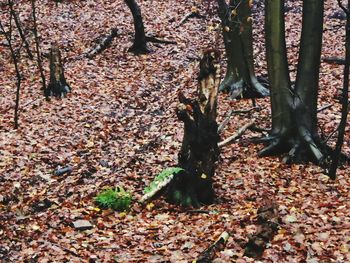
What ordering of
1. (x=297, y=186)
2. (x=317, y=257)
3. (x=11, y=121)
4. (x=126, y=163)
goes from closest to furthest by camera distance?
1. (x=317, y=257)
2. (x=297, y=186)
3. (x=126, y=163)
4. (x=11, y=121)

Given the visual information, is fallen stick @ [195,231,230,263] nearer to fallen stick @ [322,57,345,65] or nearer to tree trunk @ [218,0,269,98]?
tree trunk @ [218,0,269,98]

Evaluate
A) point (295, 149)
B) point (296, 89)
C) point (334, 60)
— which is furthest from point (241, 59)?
point (295, 149)

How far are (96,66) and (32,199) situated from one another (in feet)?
29.5

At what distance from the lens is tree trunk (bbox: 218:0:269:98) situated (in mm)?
12070

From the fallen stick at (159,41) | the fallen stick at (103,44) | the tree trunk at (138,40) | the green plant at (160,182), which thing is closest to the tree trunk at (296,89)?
the green plant at (160,182)

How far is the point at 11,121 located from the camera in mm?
10977

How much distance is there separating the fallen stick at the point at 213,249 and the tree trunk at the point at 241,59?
7073mm

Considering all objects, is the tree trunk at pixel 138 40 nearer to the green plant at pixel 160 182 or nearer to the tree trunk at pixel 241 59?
the tree trunk at pixel 241 59

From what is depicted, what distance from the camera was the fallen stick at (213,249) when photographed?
5.02 meters

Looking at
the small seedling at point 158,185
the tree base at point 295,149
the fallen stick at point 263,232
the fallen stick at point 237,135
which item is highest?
the fallen stick at point 237,135

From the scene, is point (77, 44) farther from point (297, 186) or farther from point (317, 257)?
point (317, 257)

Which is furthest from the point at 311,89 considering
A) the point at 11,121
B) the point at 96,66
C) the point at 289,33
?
the point at 289,33

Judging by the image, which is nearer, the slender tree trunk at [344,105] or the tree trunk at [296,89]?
the slender tree trunk at [344,105]

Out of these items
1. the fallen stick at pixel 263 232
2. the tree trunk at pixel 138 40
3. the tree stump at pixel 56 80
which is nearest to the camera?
the fallen stick at pixel 263 232
